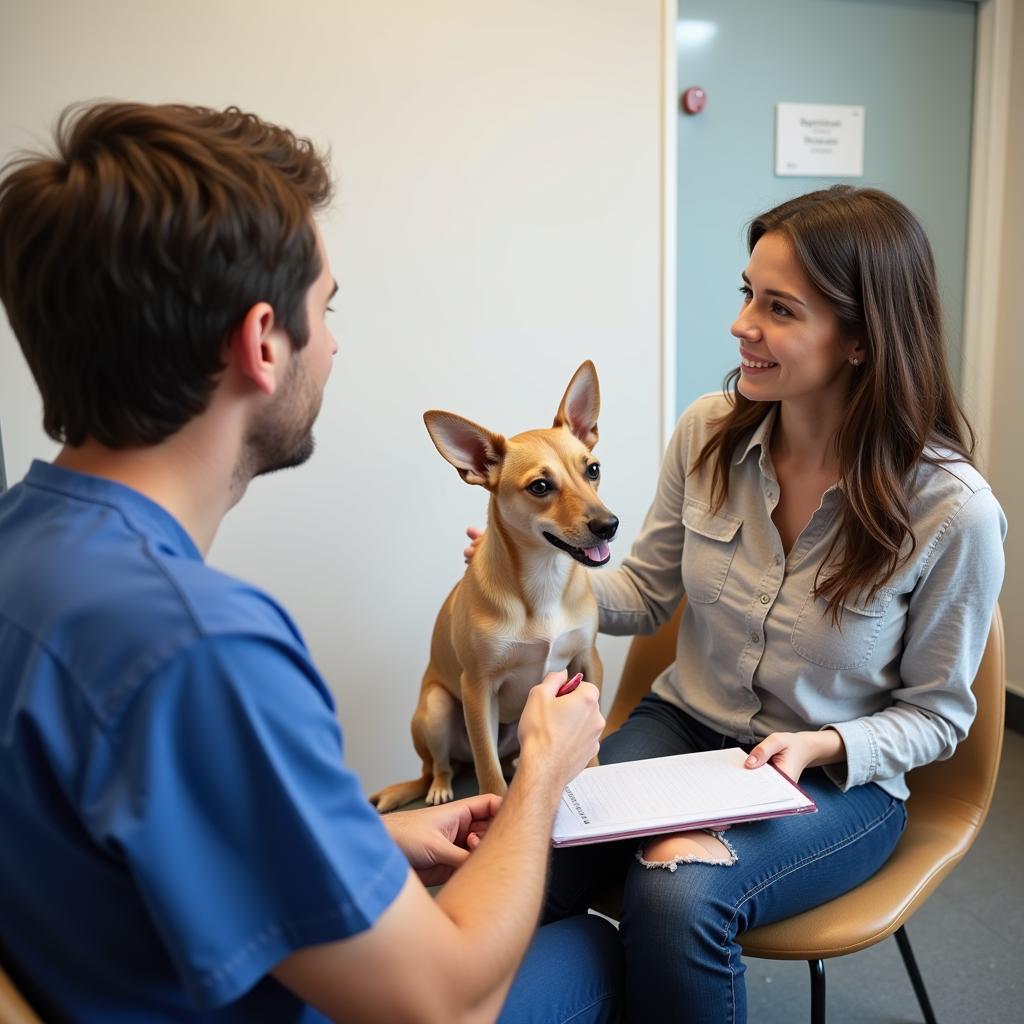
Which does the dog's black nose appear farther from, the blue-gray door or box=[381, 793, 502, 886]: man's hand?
the blue-gray door

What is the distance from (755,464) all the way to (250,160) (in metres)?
1.01

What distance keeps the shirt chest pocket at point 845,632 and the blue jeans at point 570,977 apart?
50cm

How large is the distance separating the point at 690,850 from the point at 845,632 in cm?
40

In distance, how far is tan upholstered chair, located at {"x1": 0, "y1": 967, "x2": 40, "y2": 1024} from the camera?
0.58 meters

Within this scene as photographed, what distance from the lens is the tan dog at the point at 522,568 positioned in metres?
1.41

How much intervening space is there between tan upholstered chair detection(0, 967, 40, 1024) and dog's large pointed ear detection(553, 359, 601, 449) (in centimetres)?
114

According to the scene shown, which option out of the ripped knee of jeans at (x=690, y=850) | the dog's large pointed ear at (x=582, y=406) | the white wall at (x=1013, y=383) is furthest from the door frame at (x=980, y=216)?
the ripped knee of jeans at (x=690, y=850)

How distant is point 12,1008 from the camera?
59 centimetres

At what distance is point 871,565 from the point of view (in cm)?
125

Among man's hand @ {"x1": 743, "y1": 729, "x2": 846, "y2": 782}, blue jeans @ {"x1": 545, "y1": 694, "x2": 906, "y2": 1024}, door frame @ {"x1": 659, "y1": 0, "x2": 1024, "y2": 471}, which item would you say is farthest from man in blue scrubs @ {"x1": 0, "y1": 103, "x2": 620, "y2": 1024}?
door frame @ {"x1": 659, "y1": 0, "x2": 1024, "y2": 471}

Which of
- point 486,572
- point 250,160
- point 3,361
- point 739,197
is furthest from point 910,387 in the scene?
point 3,361

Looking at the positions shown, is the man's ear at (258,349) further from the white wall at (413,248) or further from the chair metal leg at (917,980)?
the chair metal leg at (917,980)

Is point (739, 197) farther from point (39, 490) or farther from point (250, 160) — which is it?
point (39, 490)

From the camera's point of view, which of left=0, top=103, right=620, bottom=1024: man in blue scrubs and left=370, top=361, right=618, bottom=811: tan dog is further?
left=370, top=361, right=618, bottom=811: tan dog
